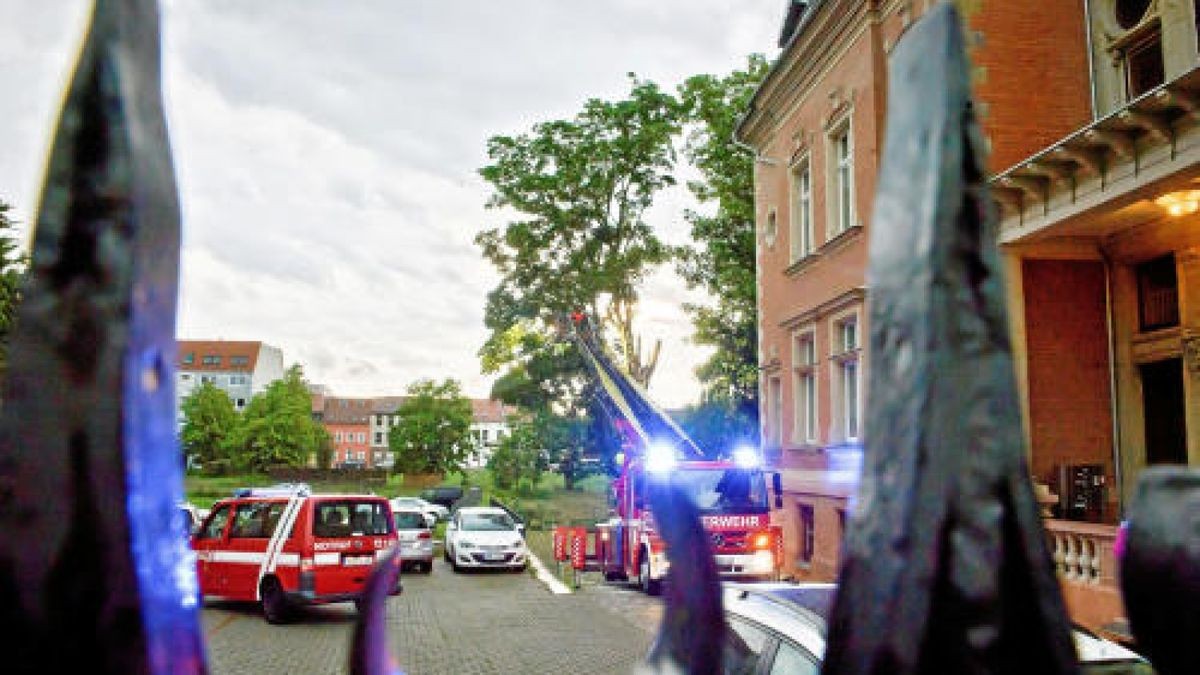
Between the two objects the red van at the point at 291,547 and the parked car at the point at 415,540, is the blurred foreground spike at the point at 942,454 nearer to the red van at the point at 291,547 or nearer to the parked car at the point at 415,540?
the red van at the point at 291,547

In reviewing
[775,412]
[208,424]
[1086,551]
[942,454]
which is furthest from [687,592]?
[208,424]

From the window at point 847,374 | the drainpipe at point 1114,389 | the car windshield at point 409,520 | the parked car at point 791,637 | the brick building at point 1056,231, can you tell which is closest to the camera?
the parked car at point 791,637

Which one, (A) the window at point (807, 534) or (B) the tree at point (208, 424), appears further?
(B) the tree at point (208, 424)

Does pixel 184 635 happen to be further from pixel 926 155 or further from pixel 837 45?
pixel 837 45

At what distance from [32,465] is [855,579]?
1.77 ft

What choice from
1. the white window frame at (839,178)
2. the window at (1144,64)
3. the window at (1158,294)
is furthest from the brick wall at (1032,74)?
the white window frame at (839,178)

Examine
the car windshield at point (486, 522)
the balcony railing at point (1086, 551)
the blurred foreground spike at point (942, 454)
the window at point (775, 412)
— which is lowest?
the car windshield at point (486, 522)

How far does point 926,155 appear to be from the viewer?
2.06 ft

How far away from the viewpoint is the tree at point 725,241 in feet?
83.1

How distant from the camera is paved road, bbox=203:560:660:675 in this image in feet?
34.7

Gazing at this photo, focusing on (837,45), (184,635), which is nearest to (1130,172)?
(837,45)

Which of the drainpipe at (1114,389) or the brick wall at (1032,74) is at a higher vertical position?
the brick wall at (1032,74)

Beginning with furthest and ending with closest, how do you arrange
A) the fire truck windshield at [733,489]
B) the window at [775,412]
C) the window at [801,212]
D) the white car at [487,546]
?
the white car at [487,546] < the window at [775,412] < the window at [801,212] < the fire truck windshield at [733,489]

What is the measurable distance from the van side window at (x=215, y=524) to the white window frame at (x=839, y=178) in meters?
11.4
